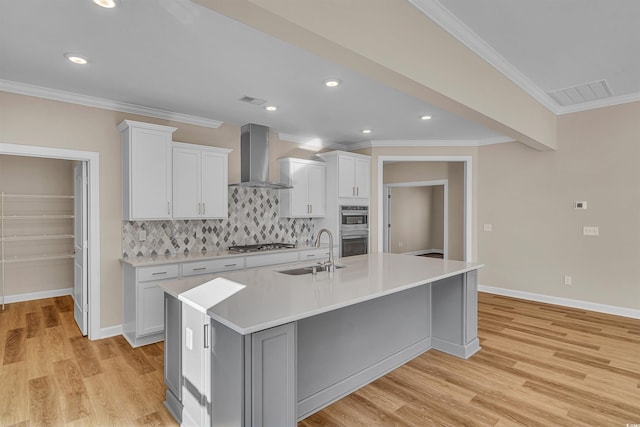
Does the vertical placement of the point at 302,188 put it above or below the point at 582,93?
below

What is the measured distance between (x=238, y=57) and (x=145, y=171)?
1.79 metres

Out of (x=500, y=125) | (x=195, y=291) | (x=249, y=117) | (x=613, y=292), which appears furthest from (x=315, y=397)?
(x=613, y=292)

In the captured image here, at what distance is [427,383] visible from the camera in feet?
9.03

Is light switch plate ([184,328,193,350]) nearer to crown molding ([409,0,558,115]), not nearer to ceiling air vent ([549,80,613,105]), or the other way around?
crown molding ([409,0,558,115])

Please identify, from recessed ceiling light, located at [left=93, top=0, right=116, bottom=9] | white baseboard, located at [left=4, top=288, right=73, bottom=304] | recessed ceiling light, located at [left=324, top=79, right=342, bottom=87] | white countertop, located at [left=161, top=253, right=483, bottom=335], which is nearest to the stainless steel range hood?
recessed ceiling light, located at [left=324, top=79, right=342, bottom=87]

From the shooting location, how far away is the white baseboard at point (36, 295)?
16.9 feet

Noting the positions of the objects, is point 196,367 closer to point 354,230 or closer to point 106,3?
point 106,3

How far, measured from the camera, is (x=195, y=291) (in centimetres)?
217

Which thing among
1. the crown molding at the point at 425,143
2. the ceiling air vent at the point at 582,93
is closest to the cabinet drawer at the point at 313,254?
the crown molding at the point at 425,143

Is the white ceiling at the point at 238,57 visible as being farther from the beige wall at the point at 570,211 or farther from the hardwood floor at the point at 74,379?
the hardwood floor at the point at 74,379

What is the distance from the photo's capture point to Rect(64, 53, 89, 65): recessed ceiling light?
267cm

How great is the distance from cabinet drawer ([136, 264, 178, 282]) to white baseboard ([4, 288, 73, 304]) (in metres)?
3.17

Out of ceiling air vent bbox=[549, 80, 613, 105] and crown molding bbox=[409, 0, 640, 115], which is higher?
ceiling air vent bbox=[549, 80, 613, 105]

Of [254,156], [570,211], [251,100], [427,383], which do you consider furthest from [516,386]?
[254,156]
